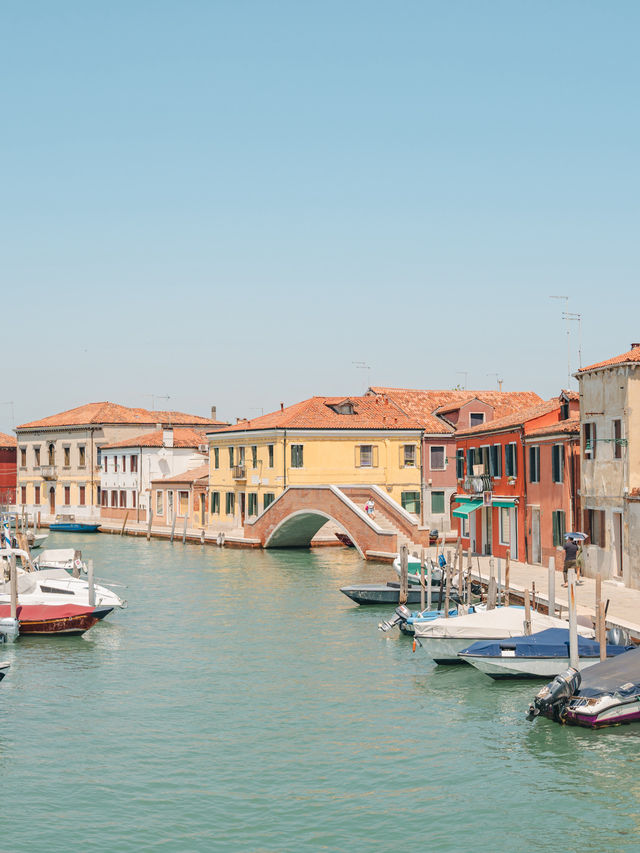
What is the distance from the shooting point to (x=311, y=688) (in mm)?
22828

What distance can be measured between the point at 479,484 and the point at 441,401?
21.8 m

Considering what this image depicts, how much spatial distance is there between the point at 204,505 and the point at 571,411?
34126mm

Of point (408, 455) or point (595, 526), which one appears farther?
point (408, 455)

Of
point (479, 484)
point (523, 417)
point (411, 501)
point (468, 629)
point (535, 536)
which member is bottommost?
point (468, 629)

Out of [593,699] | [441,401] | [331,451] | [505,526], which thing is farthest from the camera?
[441,401]

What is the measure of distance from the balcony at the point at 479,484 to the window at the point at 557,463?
601cm

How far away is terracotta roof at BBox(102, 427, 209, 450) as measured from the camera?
7444 centimetres

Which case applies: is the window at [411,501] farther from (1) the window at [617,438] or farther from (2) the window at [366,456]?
(1) the window at [617,438]

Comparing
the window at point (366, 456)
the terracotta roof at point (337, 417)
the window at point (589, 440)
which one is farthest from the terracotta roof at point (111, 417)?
the window at point (589, 440)

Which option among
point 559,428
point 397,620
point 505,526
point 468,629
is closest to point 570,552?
point 559,428

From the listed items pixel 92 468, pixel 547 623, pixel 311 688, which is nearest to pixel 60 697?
pixel 311 688

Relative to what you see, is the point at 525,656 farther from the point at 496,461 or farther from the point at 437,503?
the point at 437,503

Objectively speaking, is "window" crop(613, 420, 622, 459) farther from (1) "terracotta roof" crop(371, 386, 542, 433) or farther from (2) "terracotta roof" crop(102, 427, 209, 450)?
(2) "terracotta roof" crop(102, 427, 209, 450)

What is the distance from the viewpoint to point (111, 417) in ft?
270
